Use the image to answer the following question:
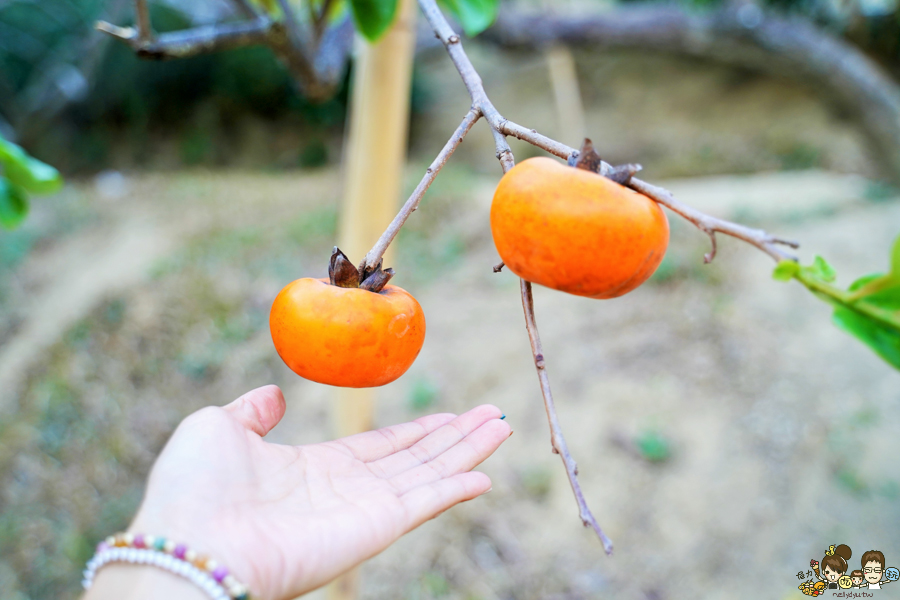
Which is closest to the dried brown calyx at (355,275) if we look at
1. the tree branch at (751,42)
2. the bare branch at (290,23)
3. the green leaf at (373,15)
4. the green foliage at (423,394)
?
the green leaf at (373,15)

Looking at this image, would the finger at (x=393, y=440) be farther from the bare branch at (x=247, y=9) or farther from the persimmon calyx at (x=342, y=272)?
the bare branch at (x=247, y=9)

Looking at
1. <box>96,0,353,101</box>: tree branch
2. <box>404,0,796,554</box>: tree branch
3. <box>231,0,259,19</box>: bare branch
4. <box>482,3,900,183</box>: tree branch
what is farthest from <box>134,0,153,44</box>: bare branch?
<box>482,3,900,183</box>: tree branch

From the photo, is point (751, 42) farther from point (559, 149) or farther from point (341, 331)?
point (341, 331)

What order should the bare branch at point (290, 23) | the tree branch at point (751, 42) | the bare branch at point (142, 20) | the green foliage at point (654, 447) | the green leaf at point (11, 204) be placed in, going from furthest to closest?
the tree branch at point (751, 42) → the green foliage at point (654, 447) → the green leaf at point (11, 204) → the bare branch at point (290, 23) → the bare branch at point (142, 20)

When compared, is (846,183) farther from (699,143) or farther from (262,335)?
(262,335)

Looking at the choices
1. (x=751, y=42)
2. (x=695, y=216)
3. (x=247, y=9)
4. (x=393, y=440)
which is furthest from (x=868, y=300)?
(x=751, y=42)

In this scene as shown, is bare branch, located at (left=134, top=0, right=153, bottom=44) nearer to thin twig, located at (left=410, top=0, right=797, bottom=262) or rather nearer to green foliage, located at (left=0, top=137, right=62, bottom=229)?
green foliage, located at (left=0, top=137, right=62, bottom=229)
